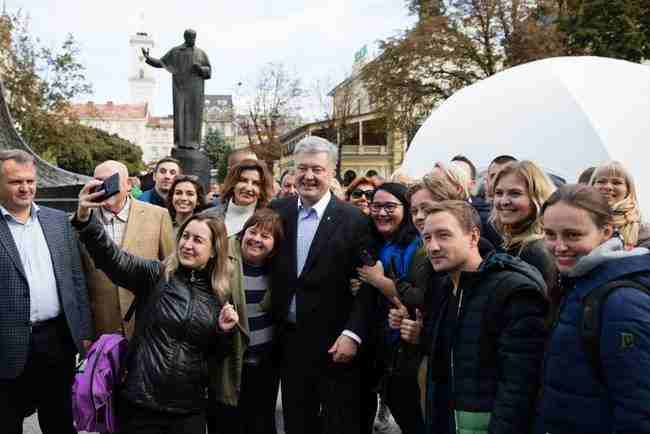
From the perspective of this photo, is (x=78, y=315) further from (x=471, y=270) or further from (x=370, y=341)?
(x=471, y=270)

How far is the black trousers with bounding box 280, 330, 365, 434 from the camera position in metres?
3.73

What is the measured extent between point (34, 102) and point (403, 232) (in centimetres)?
2999

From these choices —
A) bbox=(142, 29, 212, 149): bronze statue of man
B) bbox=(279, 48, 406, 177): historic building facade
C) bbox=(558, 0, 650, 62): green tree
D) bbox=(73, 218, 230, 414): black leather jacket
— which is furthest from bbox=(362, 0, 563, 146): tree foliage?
bbox=(73, 218, 230, 414): black leather jacket

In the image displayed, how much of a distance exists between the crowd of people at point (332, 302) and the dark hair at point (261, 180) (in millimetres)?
702

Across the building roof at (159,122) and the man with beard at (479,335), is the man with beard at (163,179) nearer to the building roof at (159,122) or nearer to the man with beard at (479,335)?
the man with beard at (479,335)

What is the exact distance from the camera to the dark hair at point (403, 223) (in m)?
3.87

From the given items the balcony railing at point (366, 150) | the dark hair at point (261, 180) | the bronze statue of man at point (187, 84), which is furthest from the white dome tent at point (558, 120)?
the balcony railing at point (366, 150)

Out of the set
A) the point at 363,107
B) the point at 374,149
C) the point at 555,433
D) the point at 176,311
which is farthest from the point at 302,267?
Answer: the point at 363,107

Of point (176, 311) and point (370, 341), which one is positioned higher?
point (176, 311)

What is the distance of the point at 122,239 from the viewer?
4066 mm

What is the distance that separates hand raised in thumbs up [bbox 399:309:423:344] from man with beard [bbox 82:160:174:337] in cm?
184

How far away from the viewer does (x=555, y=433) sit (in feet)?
6.85

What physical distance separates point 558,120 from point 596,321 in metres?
12.6

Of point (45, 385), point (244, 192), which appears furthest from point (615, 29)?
point (45, 385)
